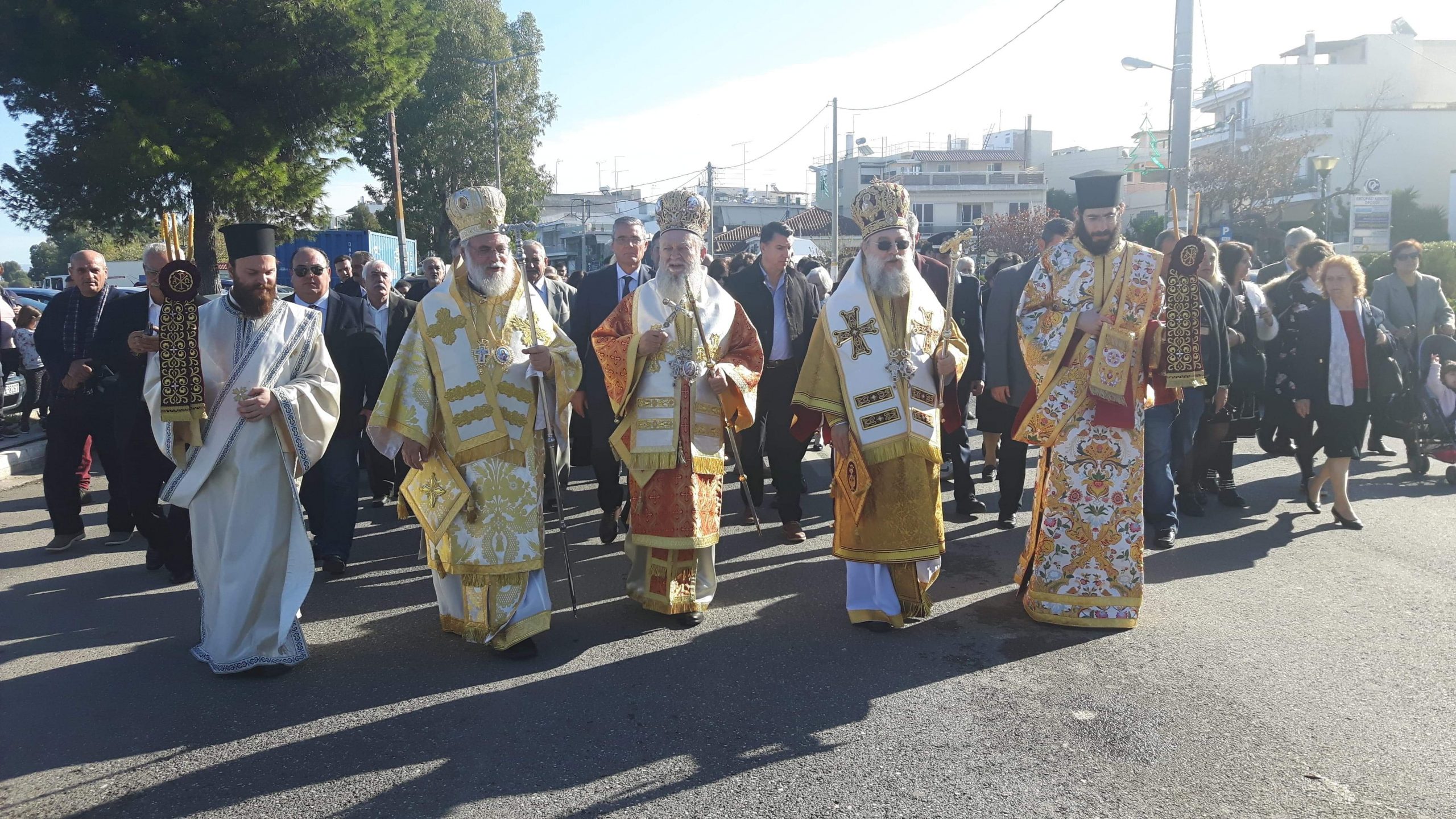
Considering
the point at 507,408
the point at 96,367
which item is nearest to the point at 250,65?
the point at 96,367

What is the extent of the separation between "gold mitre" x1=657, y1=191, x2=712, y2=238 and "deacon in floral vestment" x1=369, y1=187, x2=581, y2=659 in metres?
0.91

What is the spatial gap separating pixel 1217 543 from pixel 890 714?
12.6 ft

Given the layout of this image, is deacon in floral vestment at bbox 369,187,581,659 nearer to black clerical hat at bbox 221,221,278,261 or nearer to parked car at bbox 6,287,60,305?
black clerical hat at bbox 221,221,278,261

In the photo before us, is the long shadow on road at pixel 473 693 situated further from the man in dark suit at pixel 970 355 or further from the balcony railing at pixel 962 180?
the balcony railing at pixel 962 180

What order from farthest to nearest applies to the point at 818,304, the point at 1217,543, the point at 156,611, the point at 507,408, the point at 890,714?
the point at 818,304, the point at 1217,543, the point at 156,611, the point at 507,408, the point at 890,714

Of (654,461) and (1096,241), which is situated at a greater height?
(1096,241)

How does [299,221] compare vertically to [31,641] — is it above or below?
above

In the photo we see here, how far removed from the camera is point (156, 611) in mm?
5965

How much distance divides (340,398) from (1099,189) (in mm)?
4878

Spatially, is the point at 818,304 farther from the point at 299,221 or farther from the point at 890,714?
the point at 299,221

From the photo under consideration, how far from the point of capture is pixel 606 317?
7.32 m

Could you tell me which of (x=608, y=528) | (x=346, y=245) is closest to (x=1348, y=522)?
(x=608, y=528)

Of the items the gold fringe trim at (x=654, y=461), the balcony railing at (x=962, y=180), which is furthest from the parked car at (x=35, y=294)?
the balcony railing at (x=962, y=180)

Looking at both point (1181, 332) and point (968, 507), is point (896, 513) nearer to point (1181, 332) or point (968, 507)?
point (1181, 332)
